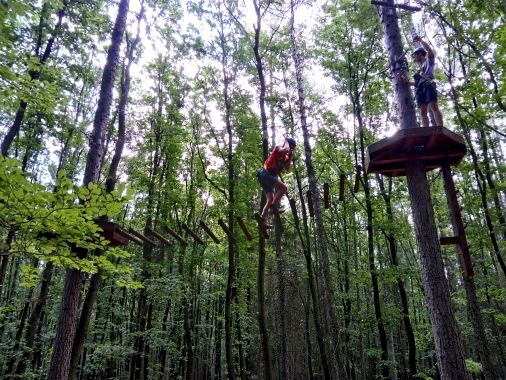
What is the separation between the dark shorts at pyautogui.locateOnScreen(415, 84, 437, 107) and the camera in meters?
5.75

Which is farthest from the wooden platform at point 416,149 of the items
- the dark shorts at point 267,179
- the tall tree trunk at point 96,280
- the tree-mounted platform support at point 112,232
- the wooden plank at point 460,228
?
the tall tree trunk at point 96,280

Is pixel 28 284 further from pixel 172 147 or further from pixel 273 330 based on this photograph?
pixel 273 330

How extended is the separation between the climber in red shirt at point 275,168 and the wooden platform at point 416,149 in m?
1.71

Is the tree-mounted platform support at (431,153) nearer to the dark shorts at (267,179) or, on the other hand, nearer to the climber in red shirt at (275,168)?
the climber in red shirt at (275,168)

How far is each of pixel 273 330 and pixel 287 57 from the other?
16536 mm

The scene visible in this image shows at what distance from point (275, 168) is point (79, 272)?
4.04 meters

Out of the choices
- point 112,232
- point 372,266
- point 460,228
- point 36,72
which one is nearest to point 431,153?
point 460,228

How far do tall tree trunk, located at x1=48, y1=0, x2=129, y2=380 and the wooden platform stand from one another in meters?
4.68

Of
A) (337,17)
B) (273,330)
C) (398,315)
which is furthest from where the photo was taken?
(273,330)

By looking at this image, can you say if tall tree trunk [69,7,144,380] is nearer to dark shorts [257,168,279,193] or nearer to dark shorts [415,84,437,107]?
dark shorts [257,168,279,193]

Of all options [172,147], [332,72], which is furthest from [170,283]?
[332,72]

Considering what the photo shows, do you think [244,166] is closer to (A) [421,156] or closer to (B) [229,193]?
(B) [229,193]

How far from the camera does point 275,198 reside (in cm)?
721

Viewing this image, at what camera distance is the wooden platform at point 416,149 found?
4754mm
